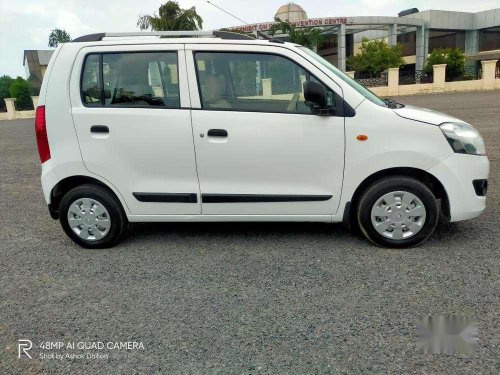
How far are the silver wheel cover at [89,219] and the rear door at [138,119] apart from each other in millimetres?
325

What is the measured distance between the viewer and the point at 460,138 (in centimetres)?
340

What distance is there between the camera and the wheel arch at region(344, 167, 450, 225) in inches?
139

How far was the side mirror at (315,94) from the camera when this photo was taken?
3.34 m

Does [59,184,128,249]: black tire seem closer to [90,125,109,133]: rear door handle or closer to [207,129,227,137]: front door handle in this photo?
[90,125,109,133]: rear door handle

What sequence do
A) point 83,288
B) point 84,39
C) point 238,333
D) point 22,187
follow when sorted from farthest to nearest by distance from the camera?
point 22,187
point 84,39
point 83,288
point 238,333

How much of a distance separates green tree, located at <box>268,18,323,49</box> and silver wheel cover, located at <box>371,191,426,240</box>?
3075 centimetres

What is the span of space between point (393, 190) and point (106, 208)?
2688 mm

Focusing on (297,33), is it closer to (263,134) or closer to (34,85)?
(34,85)

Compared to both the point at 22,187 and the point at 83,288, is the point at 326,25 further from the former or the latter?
the point at 83,288

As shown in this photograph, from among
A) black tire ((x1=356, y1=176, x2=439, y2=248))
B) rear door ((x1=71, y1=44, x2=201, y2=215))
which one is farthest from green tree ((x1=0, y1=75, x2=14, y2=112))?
black tire ((x1=356, y1=176, x2=439, y2=248))

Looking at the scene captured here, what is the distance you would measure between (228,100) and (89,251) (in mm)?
2036

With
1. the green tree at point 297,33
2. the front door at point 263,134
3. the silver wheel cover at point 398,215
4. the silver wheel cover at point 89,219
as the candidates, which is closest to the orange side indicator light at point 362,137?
the front door at point 263,134

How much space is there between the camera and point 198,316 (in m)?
2.76

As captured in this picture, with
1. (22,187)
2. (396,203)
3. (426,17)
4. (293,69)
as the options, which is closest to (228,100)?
(293,69)
